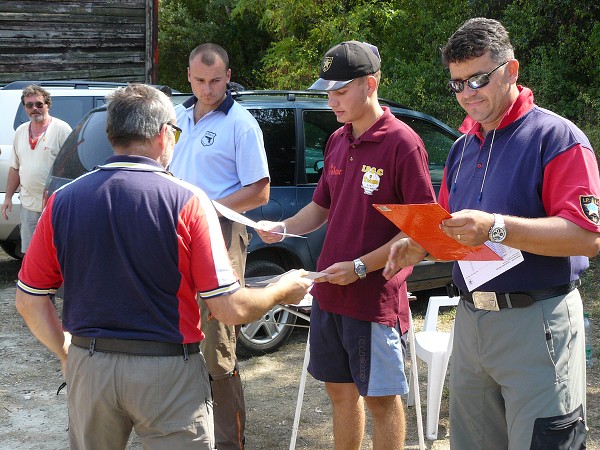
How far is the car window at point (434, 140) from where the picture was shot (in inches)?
265

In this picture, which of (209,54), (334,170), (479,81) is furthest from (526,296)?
(209,54)

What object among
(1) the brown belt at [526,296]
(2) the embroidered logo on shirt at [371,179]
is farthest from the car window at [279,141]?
(1) the brown belt at [526,296]

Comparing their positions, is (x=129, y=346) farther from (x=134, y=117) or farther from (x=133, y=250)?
(x=134, y=117)

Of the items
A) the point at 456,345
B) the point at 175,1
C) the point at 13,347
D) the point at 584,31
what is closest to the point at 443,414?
the point at 456,345

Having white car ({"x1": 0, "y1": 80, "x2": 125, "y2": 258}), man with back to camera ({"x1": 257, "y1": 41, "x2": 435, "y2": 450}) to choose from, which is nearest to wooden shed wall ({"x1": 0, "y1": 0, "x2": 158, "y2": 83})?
white car ({"x1": 0, "y1": 80, "x2": 125, "y2": 258})

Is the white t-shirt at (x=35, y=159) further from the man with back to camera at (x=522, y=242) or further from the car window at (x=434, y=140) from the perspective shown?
the man with back to camera at (x=522, y=242)

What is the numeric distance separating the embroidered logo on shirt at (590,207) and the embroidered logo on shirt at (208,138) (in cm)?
220

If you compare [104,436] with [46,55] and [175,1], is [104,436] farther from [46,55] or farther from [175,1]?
[175,1]

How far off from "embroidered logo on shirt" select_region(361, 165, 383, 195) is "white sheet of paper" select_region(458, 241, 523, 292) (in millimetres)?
607

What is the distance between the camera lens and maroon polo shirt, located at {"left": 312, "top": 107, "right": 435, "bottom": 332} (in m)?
3.38

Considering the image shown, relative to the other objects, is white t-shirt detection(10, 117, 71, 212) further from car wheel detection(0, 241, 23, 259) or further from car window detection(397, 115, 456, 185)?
car window detection(397, 115, 456, 185)

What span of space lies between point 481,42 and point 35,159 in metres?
5.76

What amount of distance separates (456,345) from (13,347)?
15.4 ft

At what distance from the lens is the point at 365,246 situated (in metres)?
3.45
